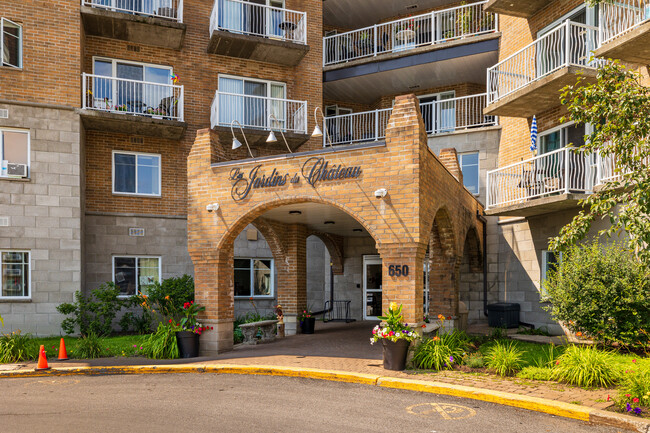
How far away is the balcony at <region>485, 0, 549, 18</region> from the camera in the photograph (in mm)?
17391

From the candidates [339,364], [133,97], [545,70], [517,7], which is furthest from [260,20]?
[339,364]

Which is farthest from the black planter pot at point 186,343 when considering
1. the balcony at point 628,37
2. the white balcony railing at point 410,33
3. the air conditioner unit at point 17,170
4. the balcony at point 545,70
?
the white balcony railing at point 410,33

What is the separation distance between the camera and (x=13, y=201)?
16.5 metres

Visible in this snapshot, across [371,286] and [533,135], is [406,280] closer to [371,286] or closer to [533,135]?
[533,135]

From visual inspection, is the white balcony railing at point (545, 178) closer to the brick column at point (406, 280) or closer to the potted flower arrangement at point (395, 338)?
the brick column at point (406, 280)

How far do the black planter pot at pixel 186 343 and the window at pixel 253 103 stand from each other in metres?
9.46

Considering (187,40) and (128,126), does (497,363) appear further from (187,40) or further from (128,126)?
(187,40)

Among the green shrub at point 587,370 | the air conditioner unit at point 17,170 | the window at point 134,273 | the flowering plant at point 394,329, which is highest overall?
the air conditioner unit at point 17,170

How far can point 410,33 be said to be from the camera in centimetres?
2280

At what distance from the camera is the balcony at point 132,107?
17.9 metres

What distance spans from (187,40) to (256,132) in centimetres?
450

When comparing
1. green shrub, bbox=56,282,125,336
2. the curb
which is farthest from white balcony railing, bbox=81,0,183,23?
the curb

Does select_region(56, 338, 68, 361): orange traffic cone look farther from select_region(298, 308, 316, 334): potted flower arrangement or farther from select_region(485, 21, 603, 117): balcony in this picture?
select_region(485, 21, 603, 117): balcony

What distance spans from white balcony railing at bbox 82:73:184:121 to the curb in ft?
31.1
